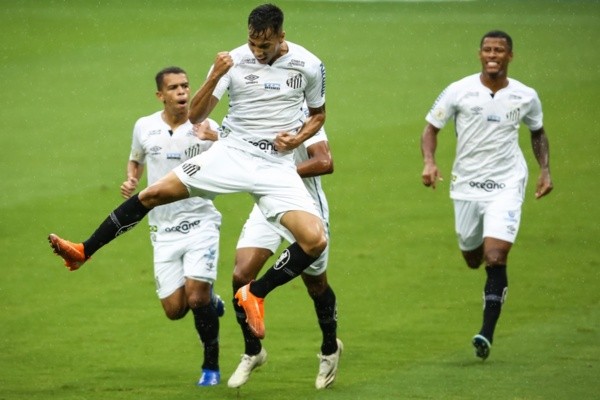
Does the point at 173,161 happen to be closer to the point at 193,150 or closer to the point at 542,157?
the point at 193,150

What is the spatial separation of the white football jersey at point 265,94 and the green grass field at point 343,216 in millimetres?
2017

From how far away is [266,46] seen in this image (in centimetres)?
1026

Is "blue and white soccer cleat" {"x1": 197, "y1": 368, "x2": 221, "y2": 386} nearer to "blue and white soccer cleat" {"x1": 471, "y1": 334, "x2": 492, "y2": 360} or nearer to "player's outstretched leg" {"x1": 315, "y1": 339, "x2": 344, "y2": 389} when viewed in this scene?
"player's outstretched leg" {"x1": 315, "y1": 339, "x2": 344, "y2": 389}

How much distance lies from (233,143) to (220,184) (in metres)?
0.37

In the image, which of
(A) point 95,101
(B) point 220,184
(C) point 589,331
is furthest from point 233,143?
(A) point 95,101

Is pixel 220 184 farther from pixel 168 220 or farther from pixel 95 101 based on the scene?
pixel 95 101

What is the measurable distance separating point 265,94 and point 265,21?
59 centimetres

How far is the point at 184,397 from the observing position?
10.9 m

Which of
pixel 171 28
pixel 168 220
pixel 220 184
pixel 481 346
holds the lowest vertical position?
pixel 171 28

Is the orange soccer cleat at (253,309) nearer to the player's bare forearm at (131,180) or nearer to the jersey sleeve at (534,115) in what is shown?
the player's bare forearm at (131,180)

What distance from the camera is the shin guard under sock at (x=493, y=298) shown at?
11969 mm

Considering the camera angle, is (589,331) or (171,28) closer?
(589,331)

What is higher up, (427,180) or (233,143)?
(233,143)

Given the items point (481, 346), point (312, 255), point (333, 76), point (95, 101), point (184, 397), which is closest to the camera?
point (312, 255)
